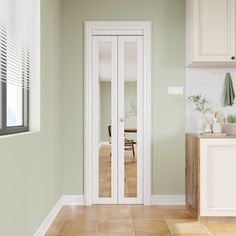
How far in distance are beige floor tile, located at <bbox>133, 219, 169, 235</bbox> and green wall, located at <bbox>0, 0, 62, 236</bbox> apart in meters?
0.86

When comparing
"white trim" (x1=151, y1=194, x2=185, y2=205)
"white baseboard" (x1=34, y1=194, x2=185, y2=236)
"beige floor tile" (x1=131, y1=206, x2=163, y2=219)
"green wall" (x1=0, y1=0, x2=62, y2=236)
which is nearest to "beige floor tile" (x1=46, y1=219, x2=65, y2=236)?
"green wall" (x1=0, y1=0, x2=62, y2=236)

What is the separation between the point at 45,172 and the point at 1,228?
1217mm

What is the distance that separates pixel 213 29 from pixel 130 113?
130 centimetres

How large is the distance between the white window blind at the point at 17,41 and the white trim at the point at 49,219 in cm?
120

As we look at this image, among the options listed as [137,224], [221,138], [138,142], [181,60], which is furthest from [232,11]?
[137,224]

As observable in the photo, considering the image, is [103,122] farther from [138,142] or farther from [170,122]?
[170,122]

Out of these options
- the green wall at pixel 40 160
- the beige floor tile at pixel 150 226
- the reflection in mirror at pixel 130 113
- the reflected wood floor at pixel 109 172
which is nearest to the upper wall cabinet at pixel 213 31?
the reflection in mirror at pixel 130 113

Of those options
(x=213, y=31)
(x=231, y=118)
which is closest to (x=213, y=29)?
(x=213, y=31)

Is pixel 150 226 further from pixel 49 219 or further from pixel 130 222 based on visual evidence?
pixel 49 219

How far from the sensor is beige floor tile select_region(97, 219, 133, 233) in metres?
3.19

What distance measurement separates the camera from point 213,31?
3.73m

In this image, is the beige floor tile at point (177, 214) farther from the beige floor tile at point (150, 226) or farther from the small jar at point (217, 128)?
the small jar at point (217, 128)

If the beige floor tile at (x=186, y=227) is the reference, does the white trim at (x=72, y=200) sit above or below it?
above

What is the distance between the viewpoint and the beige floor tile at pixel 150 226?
319cm
